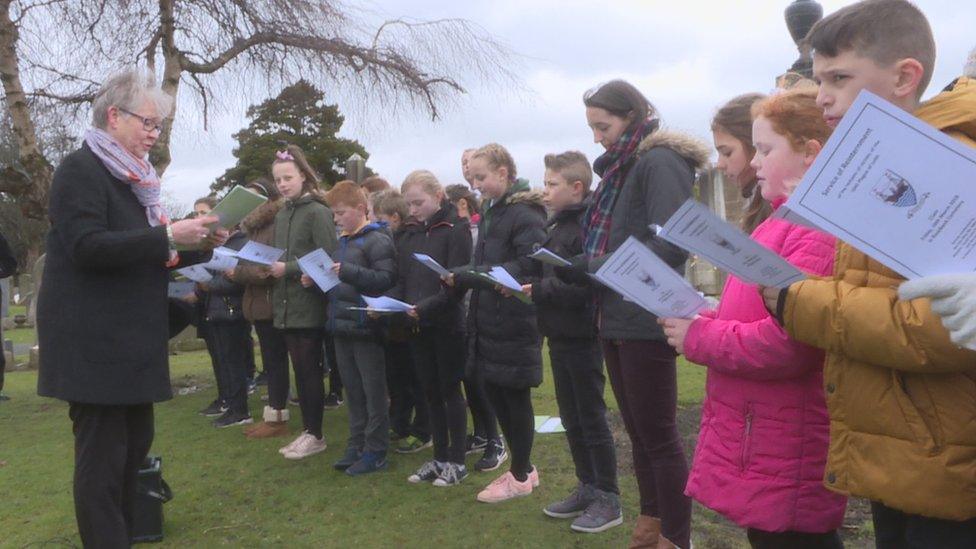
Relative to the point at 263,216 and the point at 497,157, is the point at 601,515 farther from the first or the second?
the point at 263,216

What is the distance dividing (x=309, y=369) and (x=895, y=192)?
468cm

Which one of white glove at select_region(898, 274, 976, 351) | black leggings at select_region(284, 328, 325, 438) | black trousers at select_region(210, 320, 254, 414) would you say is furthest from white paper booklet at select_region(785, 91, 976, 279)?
black trousers at select_region(210, 320, 254, 414)

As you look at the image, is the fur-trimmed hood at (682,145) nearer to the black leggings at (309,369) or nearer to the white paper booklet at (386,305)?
the white paper booklet at (386,305)

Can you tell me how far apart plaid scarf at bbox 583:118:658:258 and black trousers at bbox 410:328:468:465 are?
1.59m

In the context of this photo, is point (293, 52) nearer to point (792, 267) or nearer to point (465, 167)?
point (465, 167)

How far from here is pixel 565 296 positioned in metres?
4.09

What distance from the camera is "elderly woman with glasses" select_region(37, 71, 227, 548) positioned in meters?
3.03

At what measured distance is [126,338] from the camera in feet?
10.2

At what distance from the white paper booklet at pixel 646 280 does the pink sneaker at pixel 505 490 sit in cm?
244

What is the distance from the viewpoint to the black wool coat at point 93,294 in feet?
9.89

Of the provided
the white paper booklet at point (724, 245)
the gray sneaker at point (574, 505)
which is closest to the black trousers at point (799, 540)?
the white paper booklet at point (724, 245)

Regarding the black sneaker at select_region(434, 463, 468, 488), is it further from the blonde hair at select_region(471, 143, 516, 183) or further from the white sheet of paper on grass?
the blonde hair at select_region(471, 143, 516, 183)

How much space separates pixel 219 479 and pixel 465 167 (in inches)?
100

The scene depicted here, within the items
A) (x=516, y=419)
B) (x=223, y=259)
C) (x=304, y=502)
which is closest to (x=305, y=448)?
(x=304, y=502)
